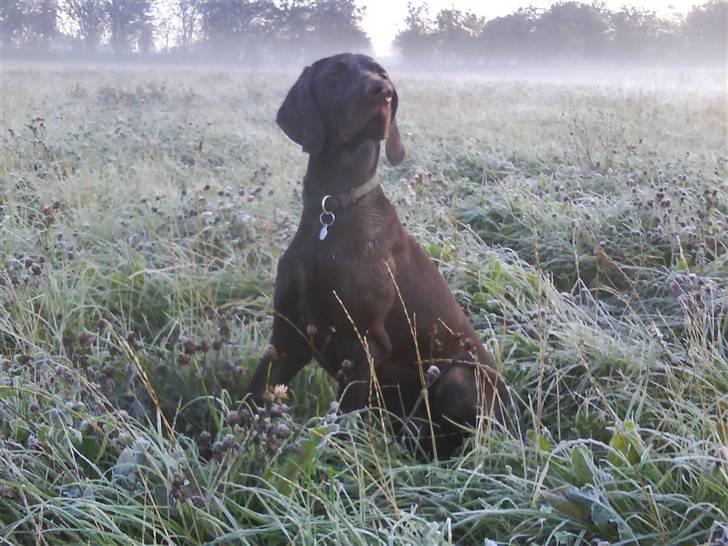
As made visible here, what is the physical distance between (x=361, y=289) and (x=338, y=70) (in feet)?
2.72

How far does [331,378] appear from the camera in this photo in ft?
9.57

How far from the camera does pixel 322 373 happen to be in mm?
2910

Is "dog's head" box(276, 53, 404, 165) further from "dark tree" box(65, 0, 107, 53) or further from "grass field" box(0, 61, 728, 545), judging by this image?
"dark tree" box(65, 0, 107, 53)

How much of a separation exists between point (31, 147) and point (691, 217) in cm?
527

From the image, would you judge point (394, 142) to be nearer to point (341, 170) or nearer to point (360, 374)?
point (341, 170)

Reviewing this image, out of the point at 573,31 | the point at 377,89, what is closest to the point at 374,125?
the point at 377,89

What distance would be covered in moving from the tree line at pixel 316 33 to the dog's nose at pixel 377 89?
22.4 meters

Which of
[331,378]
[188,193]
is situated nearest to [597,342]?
[331,378]

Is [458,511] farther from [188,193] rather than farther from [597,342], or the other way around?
[188,193]

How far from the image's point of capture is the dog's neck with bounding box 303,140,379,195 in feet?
8.59

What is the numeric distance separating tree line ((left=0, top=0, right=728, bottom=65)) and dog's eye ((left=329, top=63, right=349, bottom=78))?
2232cm

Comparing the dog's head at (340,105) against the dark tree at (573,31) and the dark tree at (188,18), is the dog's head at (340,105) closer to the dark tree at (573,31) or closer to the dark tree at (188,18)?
the dark tree at (573,31)

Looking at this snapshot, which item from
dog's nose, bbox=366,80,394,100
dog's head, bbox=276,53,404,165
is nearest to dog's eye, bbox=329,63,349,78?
dog's head, bbox=276,53,404,165

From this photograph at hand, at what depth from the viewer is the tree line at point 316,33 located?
2672 cm
